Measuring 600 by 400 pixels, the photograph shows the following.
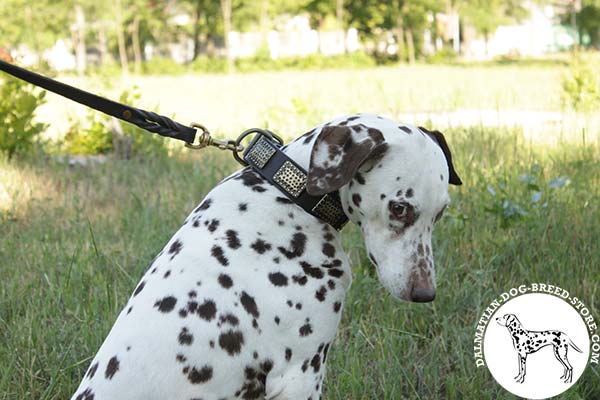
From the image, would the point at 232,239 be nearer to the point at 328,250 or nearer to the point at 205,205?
the point at 205,205

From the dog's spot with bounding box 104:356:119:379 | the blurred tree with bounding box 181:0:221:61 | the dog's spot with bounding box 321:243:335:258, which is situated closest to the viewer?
the dog's spot with bounding box 104:356:119:379

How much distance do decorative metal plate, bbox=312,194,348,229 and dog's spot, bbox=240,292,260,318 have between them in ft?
1.15

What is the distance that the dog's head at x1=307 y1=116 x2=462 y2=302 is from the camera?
2.48m

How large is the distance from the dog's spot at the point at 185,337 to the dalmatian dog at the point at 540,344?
1.78 m

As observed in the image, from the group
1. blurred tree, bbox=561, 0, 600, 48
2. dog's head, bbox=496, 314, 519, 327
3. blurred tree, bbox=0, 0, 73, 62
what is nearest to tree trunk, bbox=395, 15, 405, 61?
blurred tree, bbox=561, 0, 600, 48

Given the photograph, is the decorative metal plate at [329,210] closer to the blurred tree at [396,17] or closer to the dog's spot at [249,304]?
the dog's spot at [249,304]

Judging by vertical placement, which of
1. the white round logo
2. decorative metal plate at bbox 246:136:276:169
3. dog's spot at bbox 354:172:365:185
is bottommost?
the white round logo

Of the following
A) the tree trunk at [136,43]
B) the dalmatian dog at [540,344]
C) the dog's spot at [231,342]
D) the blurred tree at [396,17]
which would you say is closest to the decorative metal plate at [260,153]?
the dog's spot at [231,342]

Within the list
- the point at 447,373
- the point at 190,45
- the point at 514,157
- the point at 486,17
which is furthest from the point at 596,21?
→ the point at 447,373

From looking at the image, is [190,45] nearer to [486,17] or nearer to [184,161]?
[486,17]

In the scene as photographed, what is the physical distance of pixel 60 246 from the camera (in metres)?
5.25

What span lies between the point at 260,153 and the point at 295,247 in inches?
13.5

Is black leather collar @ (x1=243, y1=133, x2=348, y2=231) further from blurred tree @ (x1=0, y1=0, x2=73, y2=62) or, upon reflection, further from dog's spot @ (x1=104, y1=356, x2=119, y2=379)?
blurred tree @ (x1=0, y1=0, x2=73, y2=62)

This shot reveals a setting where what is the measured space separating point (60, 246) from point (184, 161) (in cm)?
269
